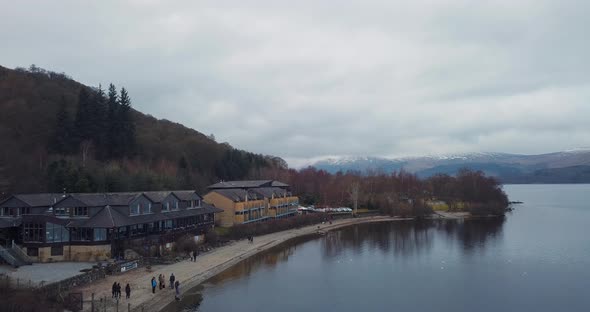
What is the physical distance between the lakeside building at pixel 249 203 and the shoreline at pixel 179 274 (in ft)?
15.4

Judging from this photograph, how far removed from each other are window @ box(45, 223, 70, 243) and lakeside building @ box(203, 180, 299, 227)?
24.0 m

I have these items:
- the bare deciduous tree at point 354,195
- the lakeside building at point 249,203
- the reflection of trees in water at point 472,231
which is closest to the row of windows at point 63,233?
the lakeside building at point 249,203

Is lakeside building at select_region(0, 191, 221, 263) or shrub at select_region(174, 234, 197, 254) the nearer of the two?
lakeside building at select_region(0, 191, 221, 263)

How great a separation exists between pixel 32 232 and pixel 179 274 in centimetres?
1252

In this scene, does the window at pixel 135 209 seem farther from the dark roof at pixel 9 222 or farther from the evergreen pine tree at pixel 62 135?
the evergreen pine tree at pixel 62 135

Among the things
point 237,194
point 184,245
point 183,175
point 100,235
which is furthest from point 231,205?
point 100,235

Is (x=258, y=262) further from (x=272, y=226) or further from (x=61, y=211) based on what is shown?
(x=272, y=226)

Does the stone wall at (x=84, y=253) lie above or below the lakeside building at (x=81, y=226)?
below

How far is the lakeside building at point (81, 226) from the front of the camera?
37375mm

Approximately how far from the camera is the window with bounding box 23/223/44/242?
37281 mm

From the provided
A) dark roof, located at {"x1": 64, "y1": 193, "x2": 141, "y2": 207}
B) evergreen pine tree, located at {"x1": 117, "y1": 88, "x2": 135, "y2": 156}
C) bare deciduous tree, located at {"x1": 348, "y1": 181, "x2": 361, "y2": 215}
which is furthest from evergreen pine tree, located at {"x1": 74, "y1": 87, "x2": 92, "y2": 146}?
bare deciduous tree, located at {"x1": 348, "y1": 181, "x2": 361, "y2": 215}

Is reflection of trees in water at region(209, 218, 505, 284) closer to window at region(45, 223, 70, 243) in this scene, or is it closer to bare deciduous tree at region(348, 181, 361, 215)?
bare deciduous tree at region(348, 181, 361, 215)

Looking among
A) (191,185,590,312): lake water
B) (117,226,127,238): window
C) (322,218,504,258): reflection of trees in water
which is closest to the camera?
(191,185,590,312): lake water

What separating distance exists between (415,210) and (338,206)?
1564cm
